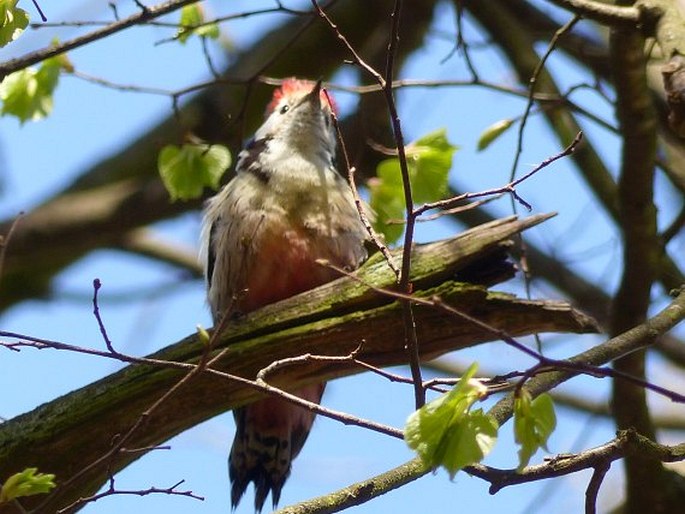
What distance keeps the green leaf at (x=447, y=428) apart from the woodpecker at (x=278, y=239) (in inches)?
79.9

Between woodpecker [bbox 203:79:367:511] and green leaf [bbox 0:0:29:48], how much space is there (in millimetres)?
1532

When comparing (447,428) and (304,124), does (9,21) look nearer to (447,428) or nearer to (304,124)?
(447,428)

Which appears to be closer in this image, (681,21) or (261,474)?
(681,21)

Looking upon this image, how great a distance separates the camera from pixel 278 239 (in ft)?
14.6

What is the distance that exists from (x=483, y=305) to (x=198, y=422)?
40.9 inches

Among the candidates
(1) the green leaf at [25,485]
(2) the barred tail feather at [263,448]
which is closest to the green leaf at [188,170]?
(2) the barred tail feather at [263,448]

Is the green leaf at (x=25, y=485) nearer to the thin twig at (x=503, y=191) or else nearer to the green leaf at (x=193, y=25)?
the thin twig at (x=503, y=191)

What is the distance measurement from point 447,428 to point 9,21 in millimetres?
1674

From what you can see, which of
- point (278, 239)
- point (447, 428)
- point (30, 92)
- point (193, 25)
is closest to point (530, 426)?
point (447, 428)

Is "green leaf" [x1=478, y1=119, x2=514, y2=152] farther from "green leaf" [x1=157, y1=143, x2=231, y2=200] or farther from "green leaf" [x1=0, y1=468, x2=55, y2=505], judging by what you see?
"green leaf" [x1=0, y1=468, x2=55, y2=505]

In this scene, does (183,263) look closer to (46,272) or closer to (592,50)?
(46,272)

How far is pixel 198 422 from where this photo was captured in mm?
3693

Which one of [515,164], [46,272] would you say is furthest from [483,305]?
[46,272]

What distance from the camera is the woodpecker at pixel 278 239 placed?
14.6ft
